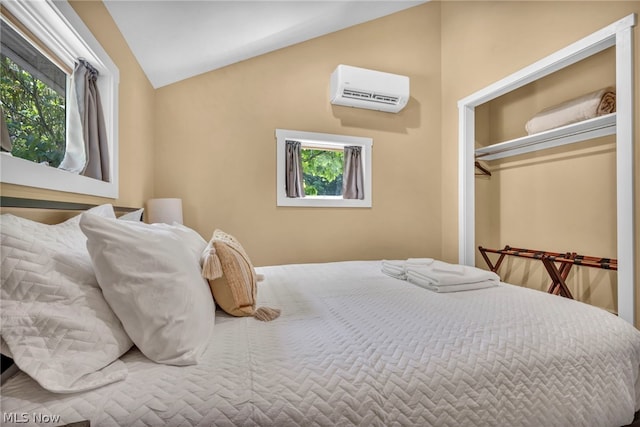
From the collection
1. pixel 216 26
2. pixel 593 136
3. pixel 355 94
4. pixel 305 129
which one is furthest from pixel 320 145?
pixel 593 136

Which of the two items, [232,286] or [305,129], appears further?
[305,129]

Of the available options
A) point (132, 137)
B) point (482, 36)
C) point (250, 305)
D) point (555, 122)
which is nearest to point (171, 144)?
point (132, 137)

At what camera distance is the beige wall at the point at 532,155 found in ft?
7.84

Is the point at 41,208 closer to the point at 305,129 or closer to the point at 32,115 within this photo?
the point at 32,115

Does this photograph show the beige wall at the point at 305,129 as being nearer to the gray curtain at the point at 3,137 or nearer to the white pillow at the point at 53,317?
the gray curtain at the point at 3,137

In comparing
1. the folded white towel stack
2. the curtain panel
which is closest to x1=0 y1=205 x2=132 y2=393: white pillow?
the curtain panel

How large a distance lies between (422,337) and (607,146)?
2605 mm

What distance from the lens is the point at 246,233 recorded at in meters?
2.95

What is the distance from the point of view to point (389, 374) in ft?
2.90

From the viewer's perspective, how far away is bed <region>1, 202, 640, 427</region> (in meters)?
0.74

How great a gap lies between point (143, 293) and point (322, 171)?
105 inches

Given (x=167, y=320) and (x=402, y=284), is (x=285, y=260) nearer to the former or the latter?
(x=402, y=284)

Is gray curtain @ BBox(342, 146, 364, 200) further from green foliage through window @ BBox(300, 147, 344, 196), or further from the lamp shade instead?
the lamp shade

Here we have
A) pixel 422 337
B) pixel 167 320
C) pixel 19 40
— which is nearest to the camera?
pixel 167 320
